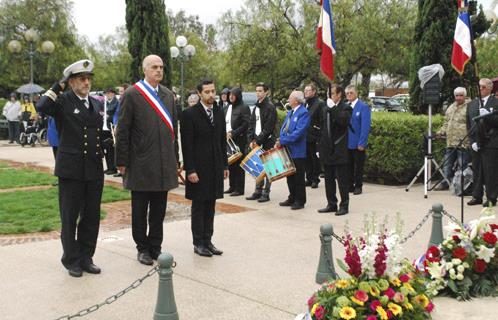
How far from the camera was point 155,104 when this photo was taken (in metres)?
6.40

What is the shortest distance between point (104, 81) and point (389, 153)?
45.0m

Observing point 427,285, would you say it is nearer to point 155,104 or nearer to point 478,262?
point 478,262

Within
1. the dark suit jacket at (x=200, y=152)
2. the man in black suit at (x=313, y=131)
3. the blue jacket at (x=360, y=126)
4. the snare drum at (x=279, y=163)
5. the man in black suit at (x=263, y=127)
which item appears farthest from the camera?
the man in black suit at (x=313, y=131)

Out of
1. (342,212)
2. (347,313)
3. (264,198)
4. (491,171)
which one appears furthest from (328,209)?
(347,313)

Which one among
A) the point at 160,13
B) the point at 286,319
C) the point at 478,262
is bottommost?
the point at 286,319

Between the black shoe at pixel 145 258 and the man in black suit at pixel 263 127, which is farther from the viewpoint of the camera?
the man in black suit at pixel 263 127

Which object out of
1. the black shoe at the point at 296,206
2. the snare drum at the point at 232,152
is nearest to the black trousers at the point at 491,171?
the black shoe at the point at 296,206

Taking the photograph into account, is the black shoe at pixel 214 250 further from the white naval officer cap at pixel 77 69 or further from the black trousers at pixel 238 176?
the black trousers at pixel 238 176

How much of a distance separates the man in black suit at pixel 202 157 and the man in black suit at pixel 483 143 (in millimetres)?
4621

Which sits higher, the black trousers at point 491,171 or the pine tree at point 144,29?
the pine tree at point 144,29

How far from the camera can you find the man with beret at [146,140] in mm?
6320

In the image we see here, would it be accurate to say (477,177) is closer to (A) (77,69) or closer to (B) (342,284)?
(B) (342,284)

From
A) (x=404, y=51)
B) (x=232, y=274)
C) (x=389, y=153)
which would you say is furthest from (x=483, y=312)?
(x=404, y=51)

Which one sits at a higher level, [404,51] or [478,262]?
[404,51]
